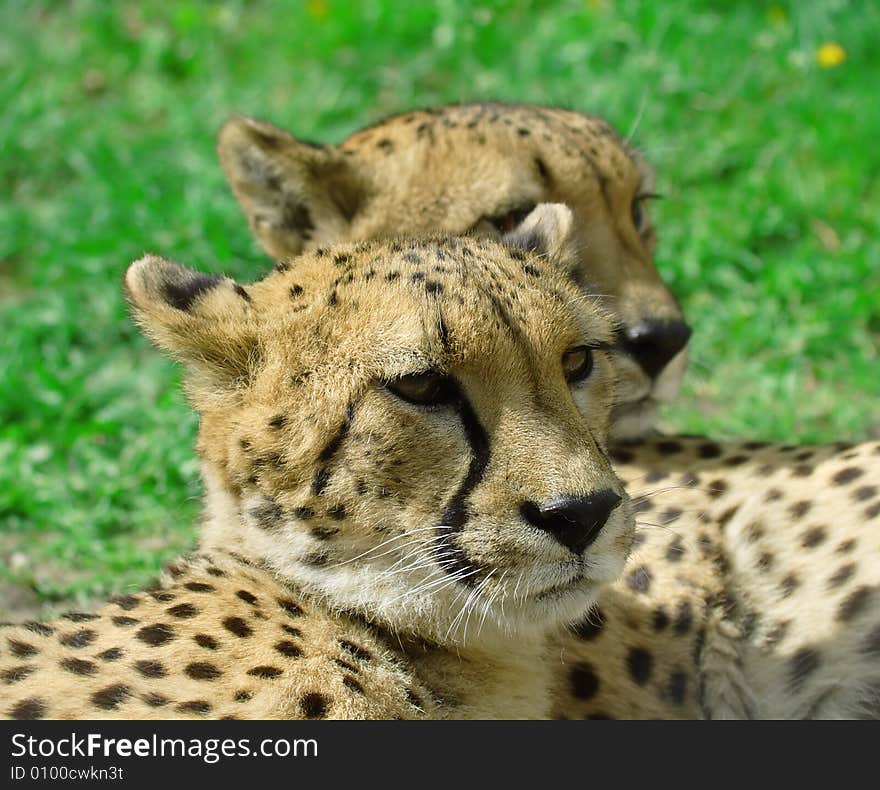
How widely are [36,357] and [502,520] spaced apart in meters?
2.78

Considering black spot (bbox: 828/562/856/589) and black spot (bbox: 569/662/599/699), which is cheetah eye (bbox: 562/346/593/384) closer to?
black spot (bbox: 569/662/599/699)

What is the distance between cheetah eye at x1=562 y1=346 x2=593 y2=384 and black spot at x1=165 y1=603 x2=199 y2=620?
719 millimetres

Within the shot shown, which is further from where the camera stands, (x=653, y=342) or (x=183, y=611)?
(x=653, y=342)

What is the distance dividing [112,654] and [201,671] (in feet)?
0.49

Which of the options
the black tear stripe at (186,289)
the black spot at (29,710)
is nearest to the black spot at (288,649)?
the black spot at (29,710)

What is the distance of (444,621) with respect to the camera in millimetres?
2242

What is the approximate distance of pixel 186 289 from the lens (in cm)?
229

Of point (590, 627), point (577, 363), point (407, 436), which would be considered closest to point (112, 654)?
point (407, 436)

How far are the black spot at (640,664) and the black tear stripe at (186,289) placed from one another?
3.75ft

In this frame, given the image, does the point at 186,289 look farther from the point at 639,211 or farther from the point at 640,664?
the point at 639,211

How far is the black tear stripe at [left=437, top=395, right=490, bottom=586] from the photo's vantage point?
2.08m

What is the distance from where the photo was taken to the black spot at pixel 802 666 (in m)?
2.81
